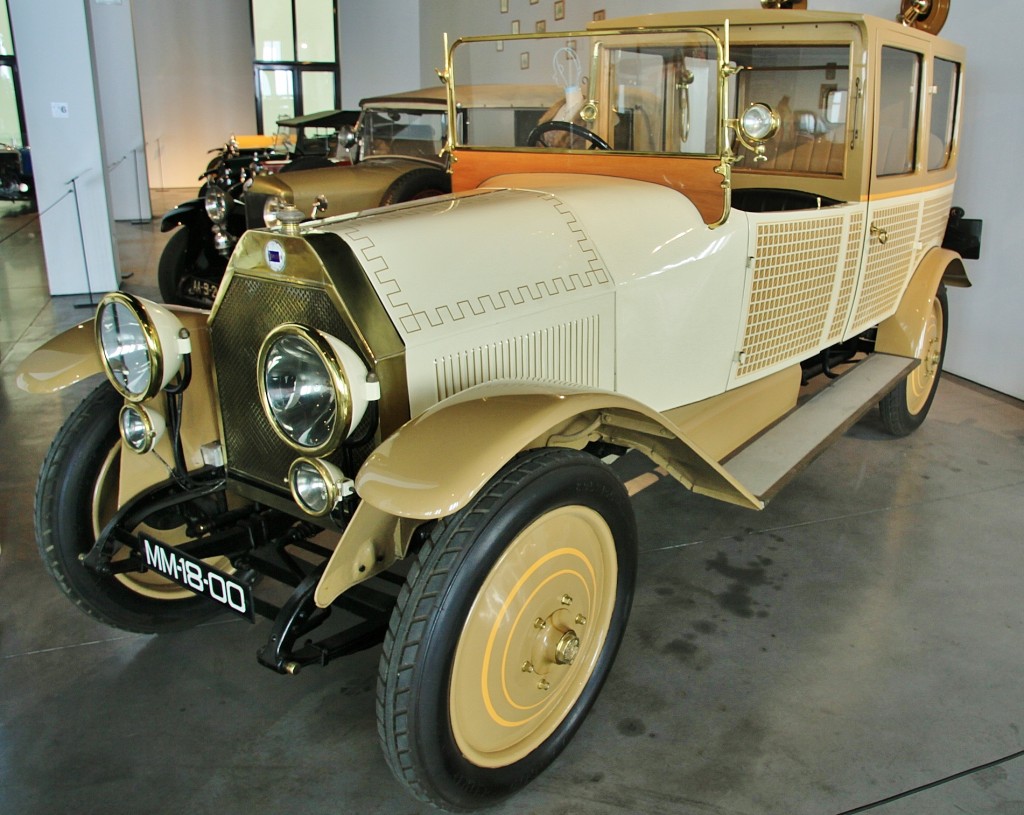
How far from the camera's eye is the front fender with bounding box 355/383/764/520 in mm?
1496

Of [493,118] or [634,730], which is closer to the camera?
[634,730]

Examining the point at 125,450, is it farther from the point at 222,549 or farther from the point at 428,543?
the point at 428,543

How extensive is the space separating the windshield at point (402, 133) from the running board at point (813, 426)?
408 cm

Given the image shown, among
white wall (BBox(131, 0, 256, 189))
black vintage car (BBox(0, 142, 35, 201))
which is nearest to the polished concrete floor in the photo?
black vintage car (BBox(0, 142, 35, 201))

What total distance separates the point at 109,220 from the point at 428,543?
258 inches

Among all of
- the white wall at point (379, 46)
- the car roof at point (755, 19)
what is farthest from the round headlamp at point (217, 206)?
the white wall at point (379, 46)

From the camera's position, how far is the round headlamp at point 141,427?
2.05 m

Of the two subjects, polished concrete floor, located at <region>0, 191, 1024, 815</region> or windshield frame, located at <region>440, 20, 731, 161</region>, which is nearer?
polished concrete floor, located at <region>0, 191, 1024, 815</region>

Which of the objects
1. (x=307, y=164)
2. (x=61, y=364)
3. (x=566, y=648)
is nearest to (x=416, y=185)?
(x=307, y=164)

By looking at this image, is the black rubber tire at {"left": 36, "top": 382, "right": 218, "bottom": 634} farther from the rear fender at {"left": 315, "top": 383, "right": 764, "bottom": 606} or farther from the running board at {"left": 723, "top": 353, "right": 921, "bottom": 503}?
the running board at {"left": 723, "top": 353, "right": 921, "bottom": 503}

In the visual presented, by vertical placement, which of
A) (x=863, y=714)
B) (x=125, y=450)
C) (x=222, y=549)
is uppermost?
(x=125, y=450)

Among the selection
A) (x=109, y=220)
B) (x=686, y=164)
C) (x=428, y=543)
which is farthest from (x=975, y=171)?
(x=109, y=220)

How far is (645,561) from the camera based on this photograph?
2902 mm

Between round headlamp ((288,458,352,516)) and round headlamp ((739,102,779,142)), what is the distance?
5.41ft
